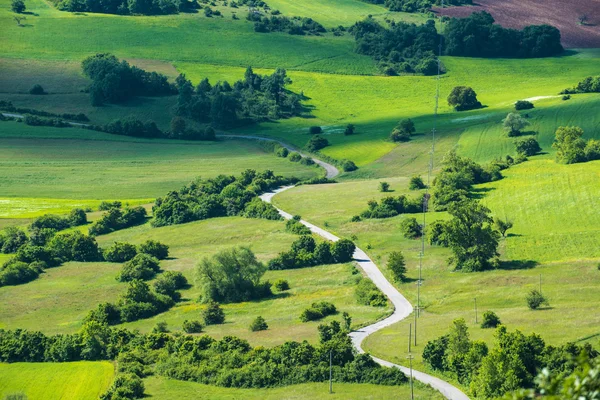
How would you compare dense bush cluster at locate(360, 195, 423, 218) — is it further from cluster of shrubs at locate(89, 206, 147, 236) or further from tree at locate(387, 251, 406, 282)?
cluster of shrubs at locate(89, 206, 147, 236)

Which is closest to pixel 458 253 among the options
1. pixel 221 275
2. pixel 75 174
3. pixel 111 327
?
pixel 221 275

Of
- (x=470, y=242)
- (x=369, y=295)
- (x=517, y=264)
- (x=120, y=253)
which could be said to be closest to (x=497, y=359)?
(x=369, y=295)

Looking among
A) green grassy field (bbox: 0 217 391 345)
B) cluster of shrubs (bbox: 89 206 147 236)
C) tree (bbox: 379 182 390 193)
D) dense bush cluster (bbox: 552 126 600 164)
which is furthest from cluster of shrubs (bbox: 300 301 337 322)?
dense bush cluster (bbox: 552 126 600 164)

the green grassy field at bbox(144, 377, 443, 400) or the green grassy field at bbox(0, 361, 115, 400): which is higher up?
the green grassy field at bbox(144, 377, 443, 400)

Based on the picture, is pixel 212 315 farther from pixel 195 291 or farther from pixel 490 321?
pixel 490 321

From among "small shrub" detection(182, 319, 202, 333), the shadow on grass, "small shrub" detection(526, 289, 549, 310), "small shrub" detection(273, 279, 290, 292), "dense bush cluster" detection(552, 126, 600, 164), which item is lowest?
"small shrub" detection(182, 319, 202, 333)

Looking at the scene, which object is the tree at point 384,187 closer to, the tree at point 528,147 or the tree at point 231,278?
the tree at point 528,147
